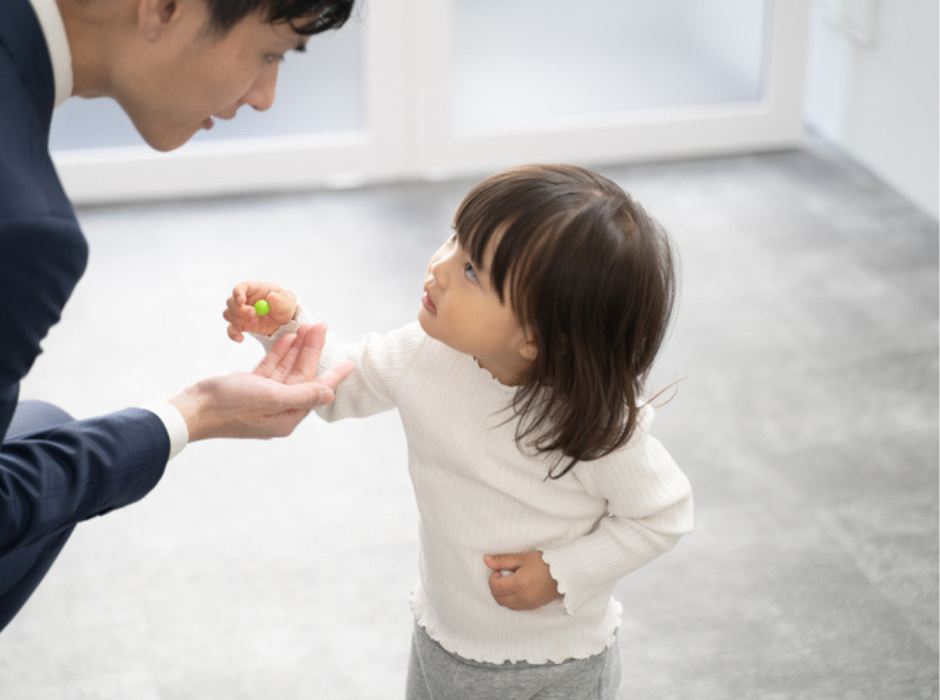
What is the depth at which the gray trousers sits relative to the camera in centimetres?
125

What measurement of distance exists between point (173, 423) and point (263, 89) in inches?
13.4

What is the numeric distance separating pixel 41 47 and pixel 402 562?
103 cm

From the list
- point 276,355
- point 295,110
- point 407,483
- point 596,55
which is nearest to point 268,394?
point 276,355

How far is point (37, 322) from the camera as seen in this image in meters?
1.04

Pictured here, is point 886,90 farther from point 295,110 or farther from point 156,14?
point 156,14

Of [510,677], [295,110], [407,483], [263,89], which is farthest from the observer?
[295,110]

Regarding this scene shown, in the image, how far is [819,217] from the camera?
2918 millimetres

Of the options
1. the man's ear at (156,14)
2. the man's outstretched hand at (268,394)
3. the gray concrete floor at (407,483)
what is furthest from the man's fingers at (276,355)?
the gray concrete floor at (407,483)

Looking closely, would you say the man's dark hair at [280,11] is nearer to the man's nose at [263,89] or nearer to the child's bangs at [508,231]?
the man's nose at [263,89]

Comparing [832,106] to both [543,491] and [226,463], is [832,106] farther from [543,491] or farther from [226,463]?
[543,491]

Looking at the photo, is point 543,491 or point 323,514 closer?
point 543,491

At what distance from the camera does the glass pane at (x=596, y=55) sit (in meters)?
3.12

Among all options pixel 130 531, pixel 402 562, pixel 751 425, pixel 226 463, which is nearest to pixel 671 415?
pixel 751 425

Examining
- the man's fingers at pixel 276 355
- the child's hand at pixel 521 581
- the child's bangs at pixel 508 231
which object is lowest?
the child's hand at pixel 521 581
